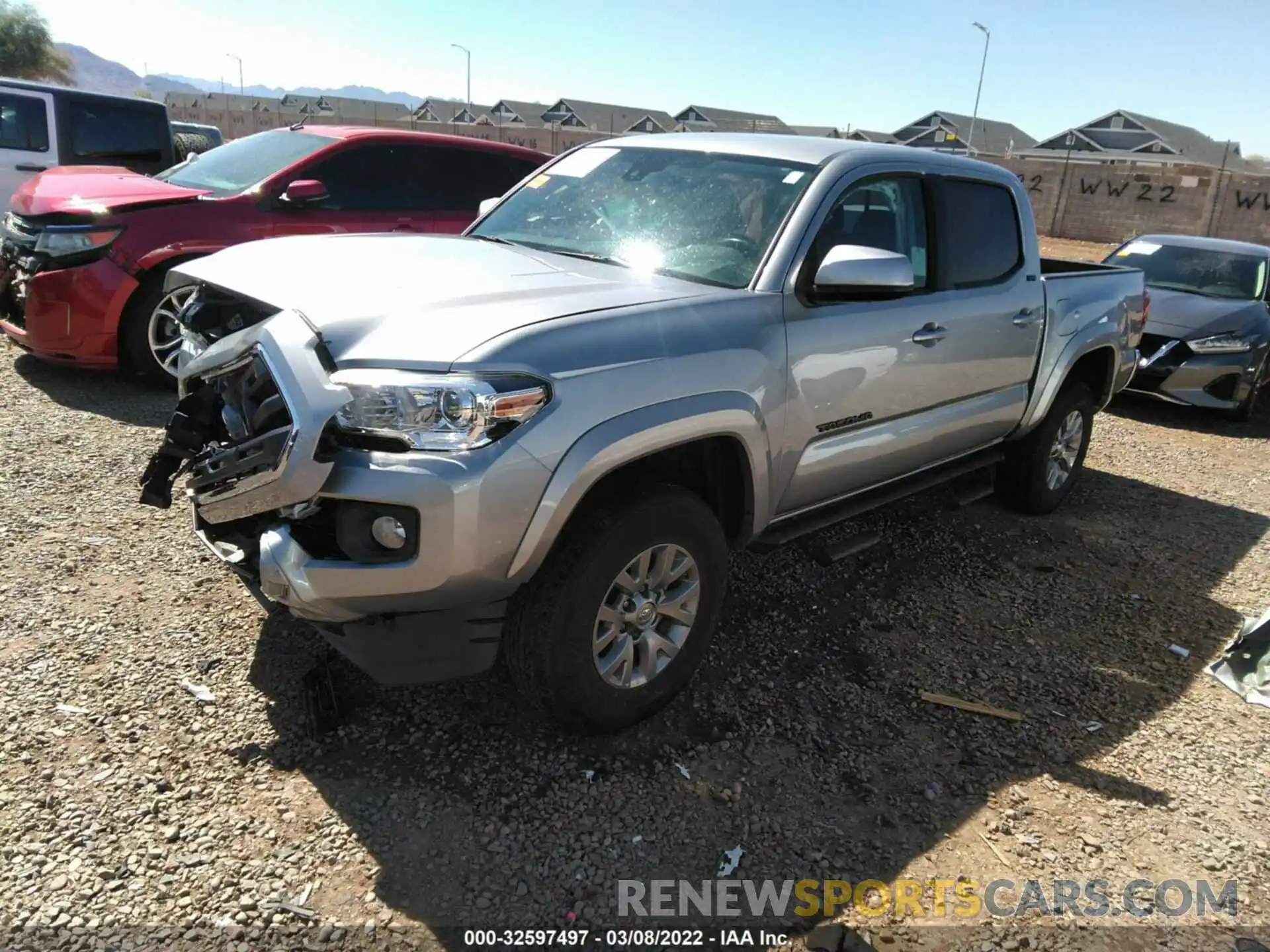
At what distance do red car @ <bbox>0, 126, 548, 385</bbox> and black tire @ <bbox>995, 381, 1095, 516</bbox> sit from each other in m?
4.56

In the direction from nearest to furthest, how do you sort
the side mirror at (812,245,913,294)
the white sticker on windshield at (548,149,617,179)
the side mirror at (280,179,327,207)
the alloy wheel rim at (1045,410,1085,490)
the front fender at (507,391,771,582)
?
the front fender at (507,391,771,582) < the side mirror at (812,245,913,294) < the white sticker on windshield at (548,149,617,179) < the alloy wheel rim at (1045,410,1085,490) < the side mirror at (280,179,327,207)

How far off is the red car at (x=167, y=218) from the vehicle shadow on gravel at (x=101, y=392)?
0.65 feet

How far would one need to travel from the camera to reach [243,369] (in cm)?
269

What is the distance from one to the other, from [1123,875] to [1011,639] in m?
1.39

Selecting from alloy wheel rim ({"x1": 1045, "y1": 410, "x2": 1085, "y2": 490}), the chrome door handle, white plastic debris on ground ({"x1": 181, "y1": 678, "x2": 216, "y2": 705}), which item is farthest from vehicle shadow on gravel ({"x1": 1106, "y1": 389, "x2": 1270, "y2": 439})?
white plastic debris on ground ({"x1": 181, "y1": 678, "x2": 216, "y2": 705})

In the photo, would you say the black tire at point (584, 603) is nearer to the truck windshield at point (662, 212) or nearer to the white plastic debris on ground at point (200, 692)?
the truck windshield at point (662, 212)

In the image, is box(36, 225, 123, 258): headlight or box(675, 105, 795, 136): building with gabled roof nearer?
box(36, 225, 123, 258): headlight

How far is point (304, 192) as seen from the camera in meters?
6.03

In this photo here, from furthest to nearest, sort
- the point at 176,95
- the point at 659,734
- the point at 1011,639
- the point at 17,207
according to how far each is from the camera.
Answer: the point at 176,95, the point at 17,207, the point at 1011,639, the point at 659,734

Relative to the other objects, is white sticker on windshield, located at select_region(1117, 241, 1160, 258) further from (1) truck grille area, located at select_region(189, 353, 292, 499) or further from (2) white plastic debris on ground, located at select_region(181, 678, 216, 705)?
(2) white plastic debris on ground, located at select_region(181, 678, 216, 705)

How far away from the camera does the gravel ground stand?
2.29 m

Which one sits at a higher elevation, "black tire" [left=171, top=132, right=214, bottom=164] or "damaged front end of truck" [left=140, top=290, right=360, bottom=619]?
"black tire" [left=171, top=132, right=214, bottom=164]

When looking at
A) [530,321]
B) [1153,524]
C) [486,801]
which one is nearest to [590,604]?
[486,801]

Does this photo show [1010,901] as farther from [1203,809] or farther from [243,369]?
[243,369]
